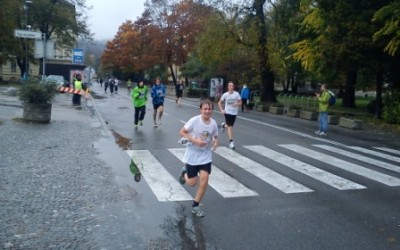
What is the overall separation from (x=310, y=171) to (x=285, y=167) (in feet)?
1.86

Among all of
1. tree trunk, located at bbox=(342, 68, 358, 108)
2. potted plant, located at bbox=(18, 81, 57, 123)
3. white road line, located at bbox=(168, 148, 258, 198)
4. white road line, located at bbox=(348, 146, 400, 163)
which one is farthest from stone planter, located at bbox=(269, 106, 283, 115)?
white road line, located at bbox=(168, 148, 258, 198)

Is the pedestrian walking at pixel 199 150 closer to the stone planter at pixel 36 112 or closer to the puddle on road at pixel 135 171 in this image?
the puddle on road at pixel 135 171

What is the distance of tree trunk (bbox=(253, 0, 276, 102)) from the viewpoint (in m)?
35.0

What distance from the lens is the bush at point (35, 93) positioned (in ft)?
52.2

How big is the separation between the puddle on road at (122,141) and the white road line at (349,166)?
170 inches

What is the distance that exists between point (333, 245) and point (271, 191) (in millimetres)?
2480

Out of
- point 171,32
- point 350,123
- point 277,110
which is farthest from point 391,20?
point 171,32

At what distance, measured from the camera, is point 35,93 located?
15.9 m

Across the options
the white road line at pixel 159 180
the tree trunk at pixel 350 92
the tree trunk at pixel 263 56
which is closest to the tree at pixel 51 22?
the tree trunk at pixel 263 56

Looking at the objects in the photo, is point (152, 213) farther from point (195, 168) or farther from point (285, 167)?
point (285, 167)

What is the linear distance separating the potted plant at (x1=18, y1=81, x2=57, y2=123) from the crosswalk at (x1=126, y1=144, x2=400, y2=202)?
20.3 ft

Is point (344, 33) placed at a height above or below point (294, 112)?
above

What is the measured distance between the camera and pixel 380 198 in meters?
7.38

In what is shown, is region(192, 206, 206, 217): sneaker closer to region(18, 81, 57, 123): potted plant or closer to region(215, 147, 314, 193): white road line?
region(215, 147, 314, 193): white road line
